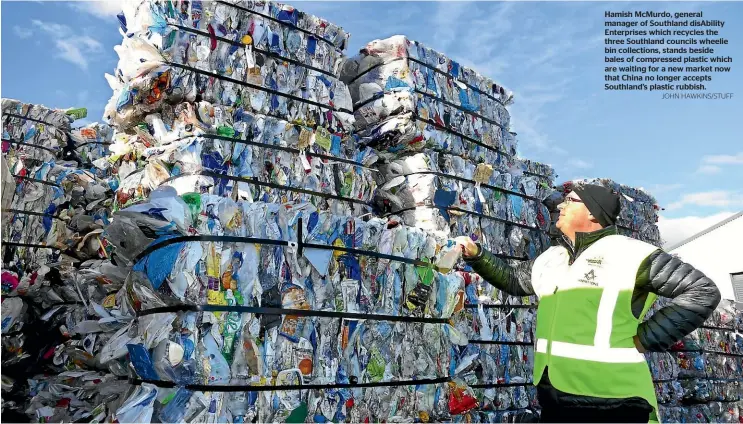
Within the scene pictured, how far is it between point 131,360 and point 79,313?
143 cm

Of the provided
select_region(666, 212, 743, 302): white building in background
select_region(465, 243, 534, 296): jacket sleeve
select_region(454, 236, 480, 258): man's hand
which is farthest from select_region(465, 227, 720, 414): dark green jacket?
select_region(666, 212, 743, 302): white building in background

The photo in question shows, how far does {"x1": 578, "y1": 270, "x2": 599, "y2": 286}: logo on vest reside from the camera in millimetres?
2137

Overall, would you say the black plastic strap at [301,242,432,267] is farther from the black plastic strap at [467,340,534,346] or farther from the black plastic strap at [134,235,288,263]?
the black plastic strap at [467,340,534,346]

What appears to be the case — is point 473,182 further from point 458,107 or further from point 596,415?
point 596,415

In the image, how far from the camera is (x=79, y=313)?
12.0ft

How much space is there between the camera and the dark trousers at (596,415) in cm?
201

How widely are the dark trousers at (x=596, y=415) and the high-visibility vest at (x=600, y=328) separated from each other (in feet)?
0.16

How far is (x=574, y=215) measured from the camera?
234 cm

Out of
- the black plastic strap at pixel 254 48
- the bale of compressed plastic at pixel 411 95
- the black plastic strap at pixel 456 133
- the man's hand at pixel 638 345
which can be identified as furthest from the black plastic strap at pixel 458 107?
the man's hand at pixel 638 345

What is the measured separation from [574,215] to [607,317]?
0.45 meters

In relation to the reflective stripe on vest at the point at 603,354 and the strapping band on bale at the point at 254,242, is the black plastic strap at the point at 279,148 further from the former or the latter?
the reflective stripe on vest at the point at 603,354

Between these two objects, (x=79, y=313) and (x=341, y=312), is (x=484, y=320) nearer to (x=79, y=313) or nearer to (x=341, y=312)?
(x=341, y=312)

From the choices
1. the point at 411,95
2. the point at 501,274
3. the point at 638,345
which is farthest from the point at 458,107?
the point at 638,345

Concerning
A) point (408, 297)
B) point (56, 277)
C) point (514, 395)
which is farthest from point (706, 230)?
point (56, 277)
